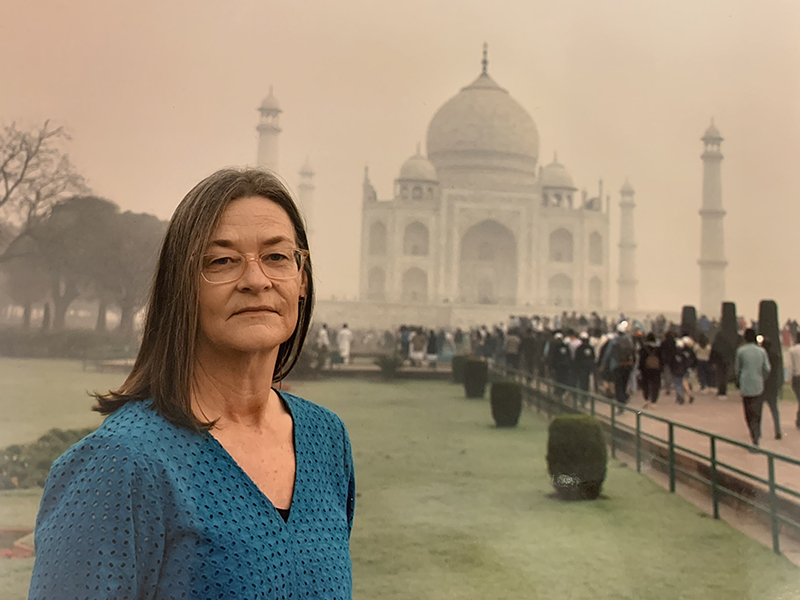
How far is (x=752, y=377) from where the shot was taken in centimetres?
383

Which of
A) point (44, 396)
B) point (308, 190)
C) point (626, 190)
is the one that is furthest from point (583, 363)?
point (44, 396)

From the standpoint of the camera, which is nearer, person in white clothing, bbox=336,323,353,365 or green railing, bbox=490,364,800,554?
green railing, bbox=490,364,800,554

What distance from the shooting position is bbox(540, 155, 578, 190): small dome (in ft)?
14.2

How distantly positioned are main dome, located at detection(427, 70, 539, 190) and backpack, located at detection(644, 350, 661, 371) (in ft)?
4.36

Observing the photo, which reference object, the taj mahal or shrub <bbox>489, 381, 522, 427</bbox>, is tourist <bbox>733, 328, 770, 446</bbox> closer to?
the taj mahal

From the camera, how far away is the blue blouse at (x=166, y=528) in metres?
0.94

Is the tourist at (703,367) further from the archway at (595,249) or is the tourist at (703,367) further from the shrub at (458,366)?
the shrub at (458,366)

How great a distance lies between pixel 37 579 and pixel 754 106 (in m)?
4.69

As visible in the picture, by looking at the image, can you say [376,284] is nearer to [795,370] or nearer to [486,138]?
[486,138]

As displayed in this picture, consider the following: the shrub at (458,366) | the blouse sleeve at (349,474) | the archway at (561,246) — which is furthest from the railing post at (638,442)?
the blouse sleeve at (349,474)

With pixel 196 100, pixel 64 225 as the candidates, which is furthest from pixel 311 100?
pixel 64 225

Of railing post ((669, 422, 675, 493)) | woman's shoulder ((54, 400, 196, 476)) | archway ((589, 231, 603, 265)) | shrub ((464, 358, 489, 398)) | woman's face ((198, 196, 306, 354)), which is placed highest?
archway ((589, 231, 603, 265))

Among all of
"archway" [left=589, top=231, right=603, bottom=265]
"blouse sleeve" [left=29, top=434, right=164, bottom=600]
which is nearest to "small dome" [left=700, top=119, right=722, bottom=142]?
"archway" [left=589, top=231, right=603, bottom=265]

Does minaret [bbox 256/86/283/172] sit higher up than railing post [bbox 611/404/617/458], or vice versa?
minaret [bbox 256/86/283/172]
